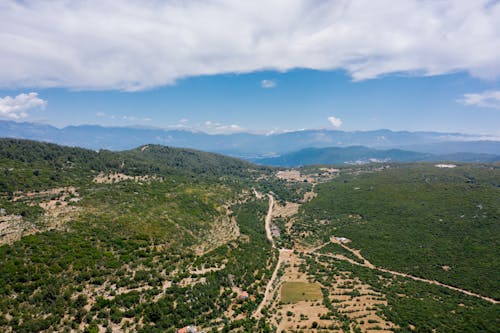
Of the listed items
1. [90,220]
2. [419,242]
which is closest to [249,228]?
[90,220]

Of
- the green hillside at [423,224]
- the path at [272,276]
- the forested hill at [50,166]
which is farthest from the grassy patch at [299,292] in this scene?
the forested hill at [50,166]

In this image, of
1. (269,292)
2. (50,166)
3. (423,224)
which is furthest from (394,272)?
(50,166)

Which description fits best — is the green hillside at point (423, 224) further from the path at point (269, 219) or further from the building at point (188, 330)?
the building at point (188, 330)

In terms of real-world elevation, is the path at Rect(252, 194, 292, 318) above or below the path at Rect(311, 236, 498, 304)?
above

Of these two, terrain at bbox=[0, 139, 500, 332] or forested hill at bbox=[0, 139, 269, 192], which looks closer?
terrain at bbox=[0, 139, 500, 332]

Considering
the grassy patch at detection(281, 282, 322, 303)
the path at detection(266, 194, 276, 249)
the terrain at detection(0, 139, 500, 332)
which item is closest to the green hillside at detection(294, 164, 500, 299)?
the terrain at detection(0, 139, 500, 332)

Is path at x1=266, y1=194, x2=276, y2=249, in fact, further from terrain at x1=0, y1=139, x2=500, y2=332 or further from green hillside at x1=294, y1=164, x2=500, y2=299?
green hillside at x1=294, y1=164, x2=500, y2=299
